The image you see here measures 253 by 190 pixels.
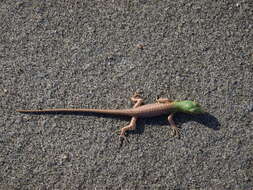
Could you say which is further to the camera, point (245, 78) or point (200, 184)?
point (245, 78)

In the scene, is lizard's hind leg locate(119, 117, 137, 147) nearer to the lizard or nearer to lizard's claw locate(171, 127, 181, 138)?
the lizard

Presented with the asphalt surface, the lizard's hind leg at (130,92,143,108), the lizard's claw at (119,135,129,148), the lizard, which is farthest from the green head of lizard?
the lizard's claw at (119,135,129,148)

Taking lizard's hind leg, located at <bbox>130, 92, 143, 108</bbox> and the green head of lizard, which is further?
lizard's hind leg, located at <bbox>130, 92, 143, 108</bbox>

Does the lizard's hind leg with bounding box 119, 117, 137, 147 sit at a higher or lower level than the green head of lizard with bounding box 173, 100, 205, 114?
lower

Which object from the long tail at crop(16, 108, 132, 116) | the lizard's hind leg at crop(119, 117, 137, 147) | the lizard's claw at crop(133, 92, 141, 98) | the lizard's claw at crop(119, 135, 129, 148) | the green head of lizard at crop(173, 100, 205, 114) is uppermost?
the lizard's claw at crop(133, 92, 141, 98)

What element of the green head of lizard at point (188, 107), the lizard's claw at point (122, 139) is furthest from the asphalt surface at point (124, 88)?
the green head of lizard at point (188, 107)

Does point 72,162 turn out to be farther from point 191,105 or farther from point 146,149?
point 191,105

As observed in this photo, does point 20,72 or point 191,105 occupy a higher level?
point 20,72

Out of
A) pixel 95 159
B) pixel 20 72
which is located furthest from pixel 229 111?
pixel 20 72
